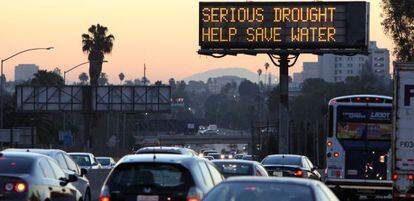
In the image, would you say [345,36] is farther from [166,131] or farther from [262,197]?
[166,131]

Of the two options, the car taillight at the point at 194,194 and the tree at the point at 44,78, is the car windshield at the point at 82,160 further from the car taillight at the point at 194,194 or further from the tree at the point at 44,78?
the tree at the point at 44,78

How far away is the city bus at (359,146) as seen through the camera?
109 feet

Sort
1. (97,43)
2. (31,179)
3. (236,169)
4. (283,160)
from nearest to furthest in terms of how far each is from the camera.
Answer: (31,179) < (236,169) < (283,160) < (97,43)

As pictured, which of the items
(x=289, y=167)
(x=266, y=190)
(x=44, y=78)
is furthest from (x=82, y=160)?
(x=44, y=78)

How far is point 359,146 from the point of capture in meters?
33.6

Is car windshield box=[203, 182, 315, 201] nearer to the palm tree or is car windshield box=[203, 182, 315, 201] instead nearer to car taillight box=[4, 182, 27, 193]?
car taillight box=[4, 182, 27, 193]

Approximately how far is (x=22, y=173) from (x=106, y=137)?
130437mm

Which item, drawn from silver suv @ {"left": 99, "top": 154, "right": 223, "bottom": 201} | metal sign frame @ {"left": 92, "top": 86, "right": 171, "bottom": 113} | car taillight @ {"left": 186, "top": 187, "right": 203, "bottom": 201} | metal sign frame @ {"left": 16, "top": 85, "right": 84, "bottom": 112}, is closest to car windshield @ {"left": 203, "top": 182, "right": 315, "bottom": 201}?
car taillight @ {"left": 186, "top": 187, "right": 203, "bottom": 201}

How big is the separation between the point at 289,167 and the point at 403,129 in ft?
27.3

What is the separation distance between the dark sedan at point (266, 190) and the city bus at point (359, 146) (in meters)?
19.6

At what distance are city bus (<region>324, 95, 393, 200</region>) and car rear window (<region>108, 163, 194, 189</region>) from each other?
16.8m

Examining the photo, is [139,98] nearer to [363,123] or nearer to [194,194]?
[363,123]

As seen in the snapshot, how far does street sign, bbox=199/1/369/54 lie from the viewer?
5328 cm

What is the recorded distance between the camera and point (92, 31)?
358ft
